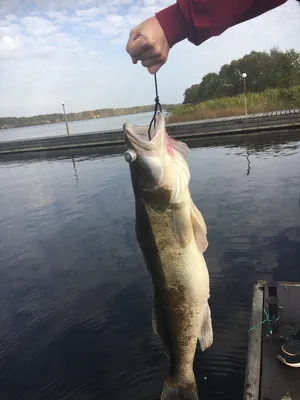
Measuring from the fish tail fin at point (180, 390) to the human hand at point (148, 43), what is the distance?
2.37 m

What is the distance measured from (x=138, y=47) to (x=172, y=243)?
133cm

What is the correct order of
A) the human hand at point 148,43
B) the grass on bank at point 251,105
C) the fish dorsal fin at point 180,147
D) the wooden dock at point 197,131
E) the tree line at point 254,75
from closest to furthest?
the human hand at point 148,43, the fish dorsal fin at point 180,147, the wooden dock at point 197,131, the grass on bank at point 251,105, the tree line at point 254,75

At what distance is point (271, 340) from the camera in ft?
11.6

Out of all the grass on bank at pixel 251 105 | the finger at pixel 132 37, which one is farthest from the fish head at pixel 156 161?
the grass on bank at pixel 251 105

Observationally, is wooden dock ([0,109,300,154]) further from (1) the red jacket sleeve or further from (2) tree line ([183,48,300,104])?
(1) the red jacket sleeve

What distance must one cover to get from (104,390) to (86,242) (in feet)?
16.7

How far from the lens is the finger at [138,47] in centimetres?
→ 213

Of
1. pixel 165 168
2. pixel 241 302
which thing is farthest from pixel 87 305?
pixel 165 168

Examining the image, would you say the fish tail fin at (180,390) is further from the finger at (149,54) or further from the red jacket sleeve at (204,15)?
the red jacket sleeve at (204,15)

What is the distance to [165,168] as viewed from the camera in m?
2.32

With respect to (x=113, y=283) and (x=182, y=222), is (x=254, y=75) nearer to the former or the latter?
(x=113, y=283)

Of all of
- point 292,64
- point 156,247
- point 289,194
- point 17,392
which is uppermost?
point 292,64

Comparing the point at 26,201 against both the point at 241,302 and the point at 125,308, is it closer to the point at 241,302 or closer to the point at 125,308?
the point at 125,308

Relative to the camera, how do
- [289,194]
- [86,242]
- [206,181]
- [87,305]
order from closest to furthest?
[87,305] < [86,242] < [289,194] < [206,181]
